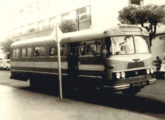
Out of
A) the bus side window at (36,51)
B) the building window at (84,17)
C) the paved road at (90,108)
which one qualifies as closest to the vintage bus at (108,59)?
the paved road at (90,108)

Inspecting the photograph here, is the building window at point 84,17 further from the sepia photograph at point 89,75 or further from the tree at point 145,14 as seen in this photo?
the sepia photograph at point 89,75

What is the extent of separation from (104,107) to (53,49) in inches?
204

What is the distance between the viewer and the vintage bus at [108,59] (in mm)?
11141

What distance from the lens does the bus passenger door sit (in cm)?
1323

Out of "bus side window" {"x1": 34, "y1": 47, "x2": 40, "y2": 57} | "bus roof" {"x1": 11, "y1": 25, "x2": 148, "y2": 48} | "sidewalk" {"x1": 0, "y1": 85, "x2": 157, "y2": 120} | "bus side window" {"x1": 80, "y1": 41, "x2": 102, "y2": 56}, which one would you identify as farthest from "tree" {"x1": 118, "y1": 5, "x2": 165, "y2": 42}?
"sidewalk" {"x1": 0, "y1": 85, "x2": 157, "y2": 120}

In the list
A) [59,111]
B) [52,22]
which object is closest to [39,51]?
[59,111]

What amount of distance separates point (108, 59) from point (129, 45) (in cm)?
110

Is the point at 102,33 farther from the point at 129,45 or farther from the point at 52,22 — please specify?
the point at 52,22

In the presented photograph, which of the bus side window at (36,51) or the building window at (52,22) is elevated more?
the building window at (52,22)

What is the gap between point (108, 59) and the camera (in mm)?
11203

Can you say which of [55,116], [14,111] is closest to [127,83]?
[55,116]

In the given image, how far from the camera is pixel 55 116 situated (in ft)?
30.3

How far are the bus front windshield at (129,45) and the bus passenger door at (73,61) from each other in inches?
91.9

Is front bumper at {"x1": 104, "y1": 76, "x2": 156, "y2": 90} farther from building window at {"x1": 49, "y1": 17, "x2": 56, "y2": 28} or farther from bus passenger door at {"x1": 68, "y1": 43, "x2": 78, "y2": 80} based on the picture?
building window at {"x1": 49, "y1": 17, "x2": 56, "y2": 28}
